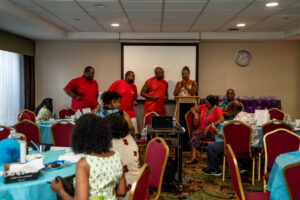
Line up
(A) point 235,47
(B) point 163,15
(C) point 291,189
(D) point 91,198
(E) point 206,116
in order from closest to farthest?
(D) point 91,198
(C) point 291,189
(E) point 206,116
(B) point 163,15
(A) point 235,47

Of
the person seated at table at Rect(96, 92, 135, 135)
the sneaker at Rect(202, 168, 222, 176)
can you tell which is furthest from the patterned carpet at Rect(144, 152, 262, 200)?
the person seated at table at Rect(96, 92, 135, 135)

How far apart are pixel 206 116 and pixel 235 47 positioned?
3937 mm

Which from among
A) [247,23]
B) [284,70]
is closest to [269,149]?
[247,23]

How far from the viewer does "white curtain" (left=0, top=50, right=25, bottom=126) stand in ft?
23.3

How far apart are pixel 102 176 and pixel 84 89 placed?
4.63 m

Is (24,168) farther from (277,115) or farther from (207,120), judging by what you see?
(277,115)

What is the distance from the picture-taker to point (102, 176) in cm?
181

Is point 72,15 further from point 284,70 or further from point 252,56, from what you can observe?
point 284,70

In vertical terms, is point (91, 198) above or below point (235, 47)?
below

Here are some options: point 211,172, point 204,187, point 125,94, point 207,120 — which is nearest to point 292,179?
point 204,187

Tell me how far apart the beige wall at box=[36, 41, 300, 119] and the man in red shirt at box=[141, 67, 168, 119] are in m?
1.52

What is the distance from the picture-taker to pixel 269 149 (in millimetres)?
3355

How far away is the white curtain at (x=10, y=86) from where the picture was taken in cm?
710

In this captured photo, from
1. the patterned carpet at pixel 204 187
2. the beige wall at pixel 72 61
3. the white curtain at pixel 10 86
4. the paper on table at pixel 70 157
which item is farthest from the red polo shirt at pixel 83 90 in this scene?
the paper on table at pixel 70 157
